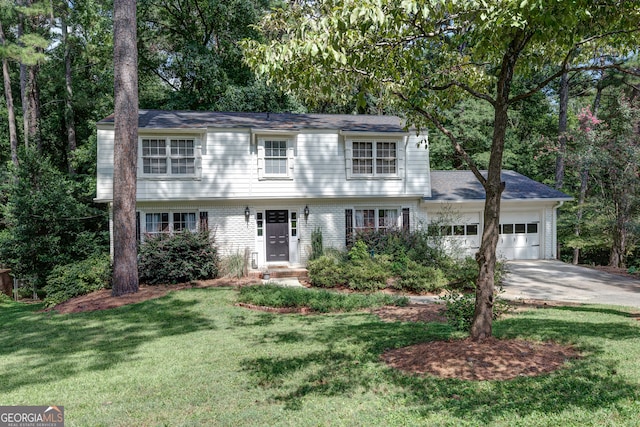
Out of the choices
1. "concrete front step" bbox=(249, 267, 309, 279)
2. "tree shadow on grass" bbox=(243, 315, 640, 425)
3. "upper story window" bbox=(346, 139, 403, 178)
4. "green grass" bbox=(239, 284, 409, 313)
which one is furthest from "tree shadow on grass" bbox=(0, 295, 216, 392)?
"upper story window" bbox=(346, 139, 403, 178)

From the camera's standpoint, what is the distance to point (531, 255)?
1947cm

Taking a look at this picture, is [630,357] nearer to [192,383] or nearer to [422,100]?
[422,100]

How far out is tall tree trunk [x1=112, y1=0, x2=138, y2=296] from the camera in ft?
37.6

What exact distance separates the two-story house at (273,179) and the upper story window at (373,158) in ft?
0.13

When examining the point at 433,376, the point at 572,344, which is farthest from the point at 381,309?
the point at 433,376

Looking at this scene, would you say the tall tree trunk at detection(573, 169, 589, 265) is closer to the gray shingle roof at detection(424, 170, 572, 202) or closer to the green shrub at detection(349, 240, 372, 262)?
the gray shingle roof at detection(424, 170, 572, 202)

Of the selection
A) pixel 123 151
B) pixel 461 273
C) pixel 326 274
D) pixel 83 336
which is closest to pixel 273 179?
pixel 326 274

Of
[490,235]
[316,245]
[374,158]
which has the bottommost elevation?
[316,245]

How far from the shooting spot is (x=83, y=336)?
25.9 feet

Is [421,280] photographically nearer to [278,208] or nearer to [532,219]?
[278,208]

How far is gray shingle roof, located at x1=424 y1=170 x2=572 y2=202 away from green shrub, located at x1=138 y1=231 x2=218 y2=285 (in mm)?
9262

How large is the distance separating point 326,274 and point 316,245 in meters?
3.14

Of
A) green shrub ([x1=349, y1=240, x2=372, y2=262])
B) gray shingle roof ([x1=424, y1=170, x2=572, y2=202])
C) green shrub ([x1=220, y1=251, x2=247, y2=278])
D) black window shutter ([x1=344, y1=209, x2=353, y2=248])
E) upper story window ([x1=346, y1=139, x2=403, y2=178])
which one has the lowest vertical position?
green shrub ([x1=220, y1=251, x2=247, y2=278])

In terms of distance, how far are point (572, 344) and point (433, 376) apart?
264 centimetres
